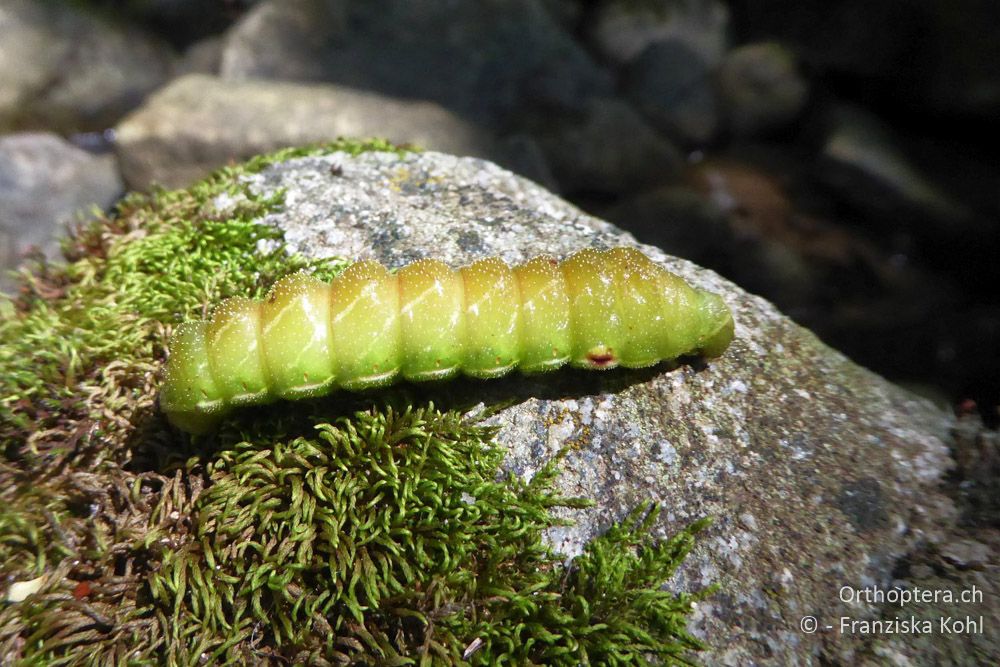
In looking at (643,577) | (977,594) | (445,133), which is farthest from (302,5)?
(977,594)

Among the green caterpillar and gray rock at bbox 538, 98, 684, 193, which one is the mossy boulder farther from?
gray rock at bbox 538, 98, 684, 193

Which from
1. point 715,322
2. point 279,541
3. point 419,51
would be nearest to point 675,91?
point 419,51

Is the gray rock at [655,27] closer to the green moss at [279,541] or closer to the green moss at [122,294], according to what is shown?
the green moss at [122,294]

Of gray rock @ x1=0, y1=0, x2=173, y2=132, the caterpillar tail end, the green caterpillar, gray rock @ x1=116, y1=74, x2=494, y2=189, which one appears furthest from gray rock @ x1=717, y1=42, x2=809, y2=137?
gray rock @ x1=0, y1=0, x2=173, y2=132

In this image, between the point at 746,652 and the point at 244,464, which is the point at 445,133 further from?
the point at 746,652

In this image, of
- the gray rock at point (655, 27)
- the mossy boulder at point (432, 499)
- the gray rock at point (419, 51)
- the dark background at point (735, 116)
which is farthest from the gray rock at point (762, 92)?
the mossy boulder at point (432, 499)
